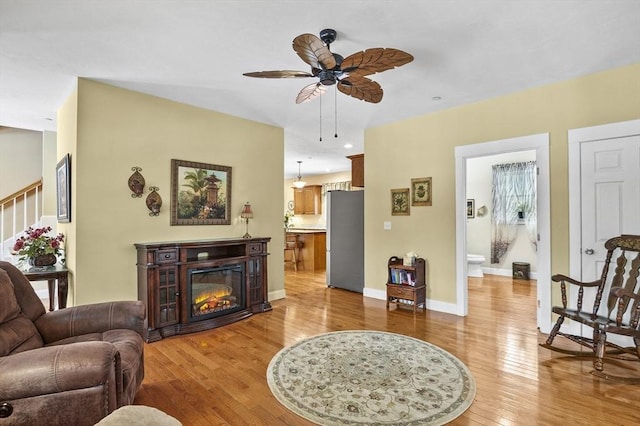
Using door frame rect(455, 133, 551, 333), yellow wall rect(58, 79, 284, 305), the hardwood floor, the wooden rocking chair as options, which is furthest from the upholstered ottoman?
door frame rect(455, 133, 551, 333)

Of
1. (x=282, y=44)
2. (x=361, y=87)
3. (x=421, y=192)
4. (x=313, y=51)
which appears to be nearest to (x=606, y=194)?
(x=421, y=192)

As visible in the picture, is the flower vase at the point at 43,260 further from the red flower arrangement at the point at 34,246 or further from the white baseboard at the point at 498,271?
the white baseboard at the point at 498,271

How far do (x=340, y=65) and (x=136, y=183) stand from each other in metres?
2.70

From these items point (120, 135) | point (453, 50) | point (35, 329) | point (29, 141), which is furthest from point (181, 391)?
point (29, 141)

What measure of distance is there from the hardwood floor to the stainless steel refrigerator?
2.99 feet

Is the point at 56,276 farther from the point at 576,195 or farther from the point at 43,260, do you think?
the point at 576,195

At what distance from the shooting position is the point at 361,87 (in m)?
2.68

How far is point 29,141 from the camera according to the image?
5.43 meters

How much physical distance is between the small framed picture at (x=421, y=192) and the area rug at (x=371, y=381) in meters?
2.02

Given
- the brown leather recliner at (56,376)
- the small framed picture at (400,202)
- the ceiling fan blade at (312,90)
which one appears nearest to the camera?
the brown leather recliner at (56,376)

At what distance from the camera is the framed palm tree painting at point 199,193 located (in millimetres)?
3994

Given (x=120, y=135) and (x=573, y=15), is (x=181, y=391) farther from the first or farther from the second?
(x=573, y=15)

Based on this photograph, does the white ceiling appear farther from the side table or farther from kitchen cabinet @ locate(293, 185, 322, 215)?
kitchen cabinet @ locate(293, 185, 322, 215)

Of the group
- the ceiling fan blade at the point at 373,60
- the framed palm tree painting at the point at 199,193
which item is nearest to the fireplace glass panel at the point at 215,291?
the framed palm tree painting at the point at 199,193
